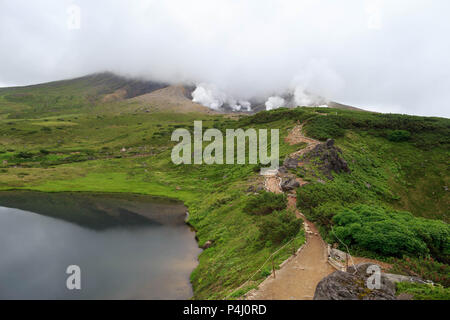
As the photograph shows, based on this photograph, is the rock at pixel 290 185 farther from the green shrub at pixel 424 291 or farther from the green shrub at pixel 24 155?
the green shrub at pixel 24 155

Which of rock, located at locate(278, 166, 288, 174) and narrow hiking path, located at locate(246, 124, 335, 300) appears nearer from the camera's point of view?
narrow hiking path, located at locate(246, 124, 335, 300)

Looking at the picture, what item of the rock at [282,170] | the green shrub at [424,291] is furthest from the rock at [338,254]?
the rock at [282,170]

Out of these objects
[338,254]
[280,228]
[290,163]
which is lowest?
[338,254]

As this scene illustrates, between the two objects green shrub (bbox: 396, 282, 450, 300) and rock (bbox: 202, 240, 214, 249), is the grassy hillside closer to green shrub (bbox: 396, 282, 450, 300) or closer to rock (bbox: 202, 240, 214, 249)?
rock (bbox: 202, 240, 214, 249)

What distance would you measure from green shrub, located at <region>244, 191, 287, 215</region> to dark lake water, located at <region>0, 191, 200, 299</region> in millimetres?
10077

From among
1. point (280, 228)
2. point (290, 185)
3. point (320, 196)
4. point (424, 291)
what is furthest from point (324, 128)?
point (424, 291)

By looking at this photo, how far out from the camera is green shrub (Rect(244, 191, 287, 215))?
32875mm

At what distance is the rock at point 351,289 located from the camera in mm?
14125

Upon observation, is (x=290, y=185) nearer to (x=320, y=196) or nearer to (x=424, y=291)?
(x=320, y=196)

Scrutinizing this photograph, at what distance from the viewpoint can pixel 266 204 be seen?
34125 mm

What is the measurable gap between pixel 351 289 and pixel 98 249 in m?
35.6

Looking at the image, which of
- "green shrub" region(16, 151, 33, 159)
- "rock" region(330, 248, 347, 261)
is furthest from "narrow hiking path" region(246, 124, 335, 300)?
"green shrub" region(16, 151, 33, 159)

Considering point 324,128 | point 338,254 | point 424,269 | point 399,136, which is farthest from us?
point 324,128
